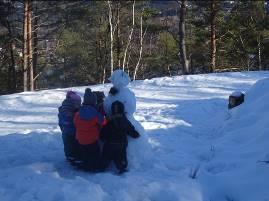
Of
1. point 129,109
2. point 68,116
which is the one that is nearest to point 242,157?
point 129,109

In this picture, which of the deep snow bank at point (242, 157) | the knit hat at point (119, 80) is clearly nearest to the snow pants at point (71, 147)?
the knit hat at point (119, 80)

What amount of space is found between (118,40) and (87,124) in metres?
24.0

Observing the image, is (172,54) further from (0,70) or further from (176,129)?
(176,129)

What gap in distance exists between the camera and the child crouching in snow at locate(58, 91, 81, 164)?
6938mm

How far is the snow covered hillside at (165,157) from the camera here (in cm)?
595

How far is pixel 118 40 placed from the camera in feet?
99.6

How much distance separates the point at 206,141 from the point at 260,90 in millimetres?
2076

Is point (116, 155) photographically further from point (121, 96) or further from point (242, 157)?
point (242, 157)

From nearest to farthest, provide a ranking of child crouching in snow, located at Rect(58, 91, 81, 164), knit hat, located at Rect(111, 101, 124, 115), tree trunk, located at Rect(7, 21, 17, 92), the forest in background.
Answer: knit hat, located at Rect(111, 101, 124, 115) < child crouching in snow, located at Rect(58, 91, 81, 164) < the forest in background < tree trunk, located at Rect(7, 21, 17, 92)

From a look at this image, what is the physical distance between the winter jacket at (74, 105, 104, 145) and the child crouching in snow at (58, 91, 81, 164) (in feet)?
0.72

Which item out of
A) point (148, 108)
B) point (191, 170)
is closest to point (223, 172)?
point (191, 170)

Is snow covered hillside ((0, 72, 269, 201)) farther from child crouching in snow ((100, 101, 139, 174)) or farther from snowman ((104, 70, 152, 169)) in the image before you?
child crouching in snow ((100, 101, 139, 174))

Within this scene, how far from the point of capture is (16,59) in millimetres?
29594

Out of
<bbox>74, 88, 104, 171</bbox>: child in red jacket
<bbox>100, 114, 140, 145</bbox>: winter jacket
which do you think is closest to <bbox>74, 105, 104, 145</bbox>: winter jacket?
<bbox>74, 88, 104, 171</bbox>: child in red jacket
